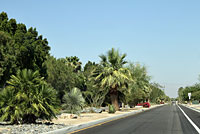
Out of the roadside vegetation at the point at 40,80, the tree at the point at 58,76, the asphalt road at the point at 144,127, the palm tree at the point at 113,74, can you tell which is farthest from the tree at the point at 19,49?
the asphalt road at the point at 144,127

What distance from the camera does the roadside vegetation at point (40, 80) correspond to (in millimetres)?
15047

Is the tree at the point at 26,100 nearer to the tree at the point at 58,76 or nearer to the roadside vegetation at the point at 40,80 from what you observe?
the roadside vegetation at the point at 40,80

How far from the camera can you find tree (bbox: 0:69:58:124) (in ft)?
Answer: 48.4

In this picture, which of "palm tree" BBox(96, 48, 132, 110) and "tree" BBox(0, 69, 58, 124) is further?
"palm tree" BBox(96, 48, 132, 110)

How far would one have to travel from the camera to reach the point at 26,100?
15.0m

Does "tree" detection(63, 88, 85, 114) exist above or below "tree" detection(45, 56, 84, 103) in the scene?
below

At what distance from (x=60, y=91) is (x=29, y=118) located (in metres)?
36.5

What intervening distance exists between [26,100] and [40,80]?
5.48 ft

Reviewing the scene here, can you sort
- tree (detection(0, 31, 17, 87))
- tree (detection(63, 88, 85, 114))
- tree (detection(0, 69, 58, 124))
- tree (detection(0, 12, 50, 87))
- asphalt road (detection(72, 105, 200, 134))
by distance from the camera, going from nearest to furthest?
asphalt road (detection(72, 105, 200, 134)) < tree (detection(0, 69, 58, 124)) < tree (detection(63, 88, 85, 114)) < tree (detection(0, 31, 17, 87)) < tree (detection(0, 12, 50, 87))

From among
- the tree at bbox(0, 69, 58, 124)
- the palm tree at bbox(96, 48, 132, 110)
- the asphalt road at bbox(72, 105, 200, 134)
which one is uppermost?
the palm tree at bbox(96, 48, 132, 110)

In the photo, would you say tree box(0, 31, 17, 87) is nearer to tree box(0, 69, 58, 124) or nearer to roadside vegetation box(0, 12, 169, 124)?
roadside vegetation box(0, 12, 169, 124)

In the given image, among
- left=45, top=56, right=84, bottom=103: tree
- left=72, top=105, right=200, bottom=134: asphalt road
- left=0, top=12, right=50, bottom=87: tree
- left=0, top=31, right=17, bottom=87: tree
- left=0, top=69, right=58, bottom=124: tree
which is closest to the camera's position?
left=72, top=105, right=200, bottom=134: asphalt road

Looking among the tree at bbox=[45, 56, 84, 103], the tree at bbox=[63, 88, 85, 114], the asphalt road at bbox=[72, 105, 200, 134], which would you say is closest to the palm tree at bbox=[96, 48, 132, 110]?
the tree at bbox=[63, 88, 85, 114]

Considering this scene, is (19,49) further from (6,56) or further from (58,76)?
(58,76)
